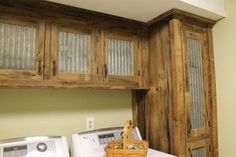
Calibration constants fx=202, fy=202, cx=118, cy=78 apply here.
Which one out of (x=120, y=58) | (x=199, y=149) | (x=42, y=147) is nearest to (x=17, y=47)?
(x=42, y=147)

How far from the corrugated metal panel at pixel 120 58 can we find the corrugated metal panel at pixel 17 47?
632 mm

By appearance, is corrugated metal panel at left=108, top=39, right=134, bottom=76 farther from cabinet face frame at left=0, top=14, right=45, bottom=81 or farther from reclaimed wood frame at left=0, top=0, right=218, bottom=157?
cabinet face frame at left=0, top=14, right=45, bottom=81

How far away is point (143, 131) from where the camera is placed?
2.01 m

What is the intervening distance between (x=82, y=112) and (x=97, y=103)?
0.17 metres

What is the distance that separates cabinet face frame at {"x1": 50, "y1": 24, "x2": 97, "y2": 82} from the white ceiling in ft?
0.61

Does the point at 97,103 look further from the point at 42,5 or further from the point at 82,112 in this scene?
the point at 42,5

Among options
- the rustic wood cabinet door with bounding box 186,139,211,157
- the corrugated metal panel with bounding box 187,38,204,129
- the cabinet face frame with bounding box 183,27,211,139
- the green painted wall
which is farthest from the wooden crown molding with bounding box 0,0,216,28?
the rustic wood cabinet door with bounding box 186,139,211,157

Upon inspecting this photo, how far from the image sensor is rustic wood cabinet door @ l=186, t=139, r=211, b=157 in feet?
5.53

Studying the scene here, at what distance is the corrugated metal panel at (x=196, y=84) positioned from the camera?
1.76 m

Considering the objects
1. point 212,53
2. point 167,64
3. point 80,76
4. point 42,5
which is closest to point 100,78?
point 80,76

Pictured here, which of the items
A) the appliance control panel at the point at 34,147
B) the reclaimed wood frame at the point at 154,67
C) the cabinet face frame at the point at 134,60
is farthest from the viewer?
the cabinet face frame at the point at 134,60

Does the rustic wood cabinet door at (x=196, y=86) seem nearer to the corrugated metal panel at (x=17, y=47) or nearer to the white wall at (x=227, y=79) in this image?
the white wall at (x=227, y=79)

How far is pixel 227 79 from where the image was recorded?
1.82m

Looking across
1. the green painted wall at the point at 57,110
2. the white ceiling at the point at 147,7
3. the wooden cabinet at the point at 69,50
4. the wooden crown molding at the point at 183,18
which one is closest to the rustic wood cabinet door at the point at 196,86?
the wooden crown molding at the point at 183,18
